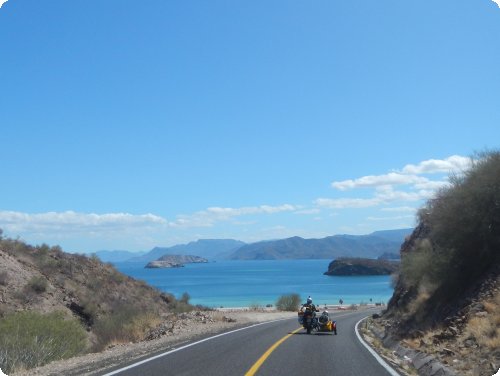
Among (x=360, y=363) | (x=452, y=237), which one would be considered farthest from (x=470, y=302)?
(x=360, y=363)

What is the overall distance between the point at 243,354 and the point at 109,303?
29690 millimetres

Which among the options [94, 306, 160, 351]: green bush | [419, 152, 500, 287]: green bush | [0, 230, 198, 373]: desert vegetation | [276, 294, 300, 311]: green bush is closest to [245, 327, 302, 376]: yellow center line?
[0, 230, 198, 373]: desert vegetation

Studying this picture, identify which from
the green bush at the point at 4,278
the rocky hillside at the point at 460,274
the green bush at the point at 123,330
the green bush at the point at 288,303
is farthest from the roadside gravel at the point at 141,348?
the green bush at the point at 288,303

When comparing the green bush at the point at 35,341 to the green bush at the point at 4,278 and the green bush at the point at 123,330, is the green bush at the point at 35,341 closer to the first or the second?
the green bush at the point at 123,330

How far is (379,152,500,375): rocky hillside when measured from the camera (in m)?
15.2

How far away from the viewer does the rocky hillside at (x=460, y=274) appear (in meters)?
15.2

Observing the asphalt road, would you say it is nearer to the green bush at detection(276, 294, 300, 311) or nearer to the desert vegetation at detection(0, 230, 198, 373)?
the desert vegetation at detection(0, 230, 198, 373)

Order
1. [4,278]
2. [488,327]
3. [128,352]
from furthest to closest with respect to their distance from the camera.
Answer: [4,278] < [128,352] < [488,327]

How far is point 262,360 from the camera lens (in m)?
13.9

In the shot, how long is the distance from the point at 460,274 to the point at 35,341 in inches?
605

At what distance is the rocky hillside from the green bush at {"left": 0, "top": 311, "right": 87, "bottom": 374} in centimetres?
1099

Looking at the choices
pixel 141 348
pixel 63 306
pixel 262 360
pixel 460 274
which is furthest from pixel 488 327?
pixel 63 306

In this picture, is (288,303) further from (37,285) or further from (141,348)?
(141,348)

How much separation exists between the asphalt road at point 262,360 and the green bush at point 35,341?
13.3ft
